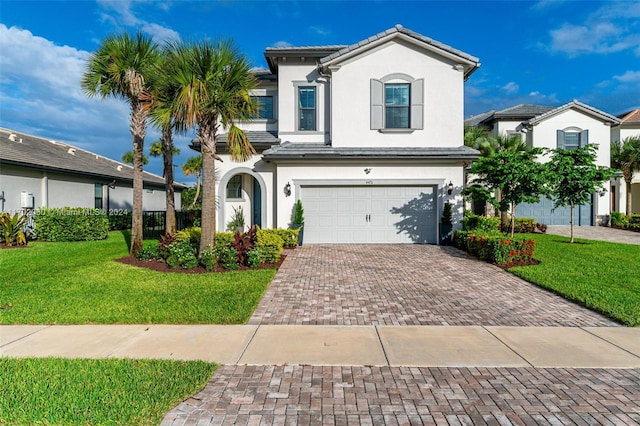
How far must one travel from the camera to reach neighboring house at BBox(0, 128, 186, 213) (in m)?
16.0

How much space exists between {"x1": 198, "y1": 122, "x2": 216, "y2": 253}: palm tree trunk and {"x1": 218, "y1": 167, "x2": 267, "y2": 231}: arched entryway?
534 cm

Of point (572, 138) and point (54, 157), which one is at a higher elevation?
point (572, 138)

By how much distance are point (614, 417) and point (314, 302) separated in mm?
4526

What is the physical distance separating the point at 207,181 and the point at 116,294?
3839 millimetres

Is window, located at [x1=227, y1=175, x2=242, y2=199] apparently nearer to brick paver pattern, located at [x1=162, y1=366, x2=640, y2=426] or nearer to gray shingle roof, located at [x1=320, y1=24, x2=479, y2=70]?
gray shingle roof, located at [x1=320, y1=24, x2=479, y2=70]

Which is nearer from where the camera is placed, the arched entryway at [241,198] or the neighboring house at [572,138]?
the arched entryway at [241,198]

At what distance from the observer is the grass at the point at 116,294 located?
5.57 m

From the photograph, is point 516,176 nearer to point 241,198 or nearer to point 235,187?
point 241,198

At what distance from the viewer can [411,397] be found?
11.1ft

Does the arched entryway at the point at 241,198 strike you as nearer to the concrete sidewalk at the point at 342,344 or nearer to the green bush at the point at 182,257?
the green bush at the point at 182,257

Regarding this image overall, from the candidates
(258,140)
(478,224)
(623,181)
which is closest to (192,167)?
(258,140)

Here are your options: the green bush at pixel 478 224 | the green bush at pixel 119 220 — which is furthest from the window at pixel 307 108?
the green bush at pixel 119 220

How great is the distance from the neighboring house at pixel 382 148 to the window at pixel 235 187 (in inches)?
45.5

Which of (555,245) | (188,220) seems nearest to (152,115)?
(188,220)
